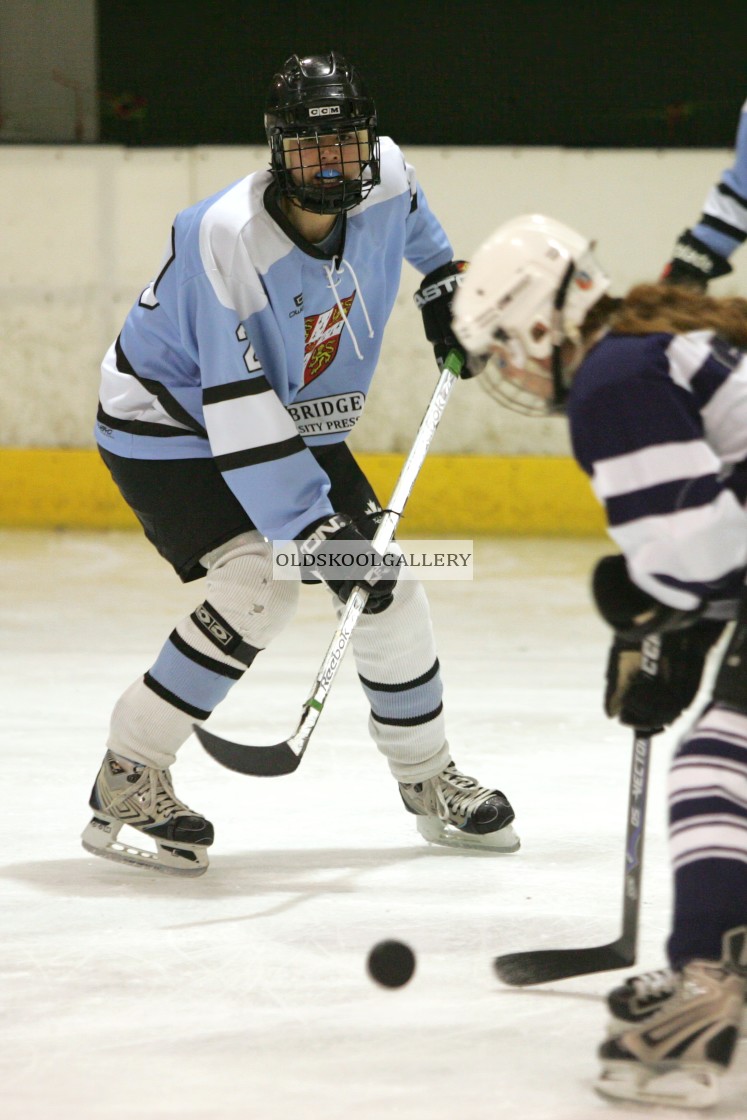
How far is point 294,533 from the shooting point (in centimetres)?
202

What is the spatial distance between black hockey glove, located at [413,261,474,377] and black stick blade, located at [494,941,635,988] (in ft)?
3.41

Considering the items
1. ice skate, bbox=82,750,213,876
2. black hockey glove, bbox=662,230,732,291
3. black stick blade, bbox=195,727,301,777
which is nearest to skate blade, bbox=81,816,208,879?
ice skate, bbox=82,750,213,876

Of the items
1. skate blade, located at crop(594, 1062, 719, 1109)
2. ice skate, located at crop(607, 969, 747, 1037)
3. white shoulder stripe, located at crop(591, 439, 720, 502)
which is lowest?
skate blade, located at crop(594, 1062, 719, 1109)

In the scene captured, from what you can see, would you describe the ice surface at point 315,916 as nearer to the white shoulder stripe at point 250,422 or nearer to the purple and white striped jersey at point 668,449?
the purple and white striped jersey at point 668,449

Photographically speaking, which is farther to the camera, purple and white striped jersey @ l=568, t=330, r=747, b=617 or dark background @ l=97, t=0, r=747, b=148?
dark background @ l=97, t=0, r=747, b=148

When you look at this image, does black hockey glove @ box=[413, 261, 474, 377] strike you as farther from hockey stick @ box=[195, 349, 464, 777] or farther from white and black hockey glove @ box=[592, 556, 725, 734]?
white and black hockey glove @ box=[592, 556, 725, 734]

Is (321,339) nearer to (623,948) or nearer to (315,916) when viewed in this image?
(315,916)

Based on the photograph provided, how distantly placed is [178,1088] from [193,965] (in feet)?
1.12

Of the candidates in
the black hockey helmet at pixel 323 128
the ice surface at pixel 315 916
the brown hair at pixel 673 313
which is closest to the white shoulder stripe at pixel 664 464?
the brown hair at pixel 673 313

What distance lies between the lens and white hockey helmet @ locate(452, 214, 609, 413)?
58.4 inches

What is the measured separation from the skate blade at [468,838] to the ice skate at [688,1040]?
798mm

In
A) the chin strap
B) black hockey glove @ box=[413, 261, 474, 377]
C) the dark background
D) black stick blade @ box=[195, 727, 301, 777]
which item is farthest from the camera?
→ the dark background

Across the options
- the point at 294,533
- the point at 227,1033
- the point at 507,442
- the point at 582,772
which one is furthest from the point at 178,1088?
the point at 507,442

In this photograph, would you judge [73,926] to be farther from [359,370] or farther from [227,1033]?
[359,370]
